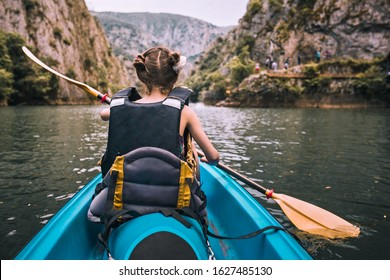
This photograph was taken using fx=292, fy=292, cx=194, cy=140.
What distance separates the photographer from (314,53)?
49.5 metres

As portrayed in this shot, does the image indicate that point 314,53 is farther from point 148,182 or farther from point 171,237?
point 171,237

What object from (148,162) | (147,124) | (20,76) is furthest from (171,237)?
(20,76)

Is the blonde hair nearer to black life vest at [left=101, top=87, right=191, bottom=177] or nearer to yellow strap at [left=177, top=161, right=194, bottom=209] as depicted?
black life vest at [left=101, top=87, right=191, bottom=177]

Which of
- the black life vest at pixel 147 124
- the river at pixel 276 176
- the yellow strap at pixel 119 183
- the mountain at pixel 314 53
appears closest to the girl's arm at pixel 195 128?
the black life vest at pixel 147 124

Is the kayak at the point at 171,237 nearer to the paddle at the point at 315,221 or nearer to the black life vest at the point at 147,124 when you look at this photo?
the black life vest at the point at 147,124

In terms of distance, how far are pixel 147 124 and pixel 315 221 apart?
249 centimetres

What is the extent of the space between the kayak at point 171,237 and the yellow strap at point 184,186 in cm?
13

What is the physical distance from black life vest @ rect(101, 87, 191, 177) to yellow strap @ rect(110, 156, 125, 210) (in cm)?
14

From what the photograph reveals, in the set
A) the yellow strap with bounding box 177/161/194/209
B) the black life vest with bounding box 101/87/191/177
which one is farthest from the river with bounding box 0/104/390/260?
the black life vest with bounding box 101/87/191/177

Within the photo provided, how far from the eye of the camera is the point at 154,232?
1.72 metres

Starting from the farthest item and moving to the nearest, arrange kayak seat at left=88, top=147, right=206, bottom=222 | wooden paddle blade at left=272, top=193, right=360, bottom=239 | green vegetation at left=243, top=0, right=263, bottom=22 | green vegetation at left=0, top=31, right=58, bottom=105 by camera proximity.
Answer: green vegetation at left=243, top=0, right=263, bottom=22 < green vegetation at left=0, top=31, right=58, bottom=105 < wooden paddle blade at left=272, top=193, right=360, bottom=239 < kayak seat at left=88, top=147, right=206, bottom=222

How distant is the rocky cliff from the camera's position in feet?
149

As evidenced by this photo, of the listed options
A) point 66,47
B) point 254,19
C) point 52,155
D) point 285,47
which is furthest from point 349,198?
point 254,19
